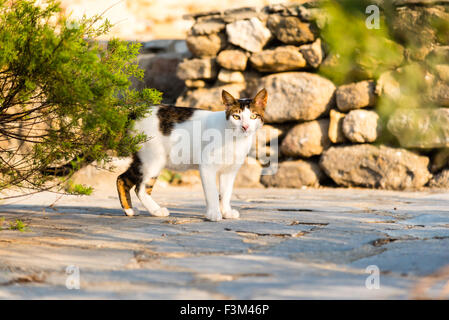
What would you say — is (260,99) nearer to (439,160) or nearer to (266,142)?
(266,142)

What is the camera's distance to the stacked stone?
20.0ft

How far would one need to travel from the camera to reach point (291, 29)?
676cm

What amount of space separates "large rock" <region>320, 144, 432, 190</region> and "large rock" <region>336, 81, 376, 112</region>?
523 millimetres

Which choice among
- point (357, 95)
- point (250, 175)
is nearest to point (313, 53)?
point (357, 95)

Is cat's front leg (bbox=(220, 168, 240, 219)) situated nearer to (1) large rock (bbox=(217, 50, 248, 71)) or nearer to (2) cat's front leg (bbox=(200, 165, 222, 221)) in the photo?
(2) cat's front leg (bbox=(200, 165, 222, 221))

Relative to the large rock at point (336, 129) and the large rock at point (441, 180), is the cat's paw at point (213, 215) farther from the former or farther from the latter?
the large rock at point (441, 180)

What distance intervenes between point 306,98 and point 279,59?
2.14 feet

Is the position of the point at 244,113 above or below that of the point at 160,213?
above

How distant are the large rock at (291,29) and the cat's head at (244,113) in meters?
3.15

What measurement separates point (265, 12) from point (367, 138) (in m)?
2.27

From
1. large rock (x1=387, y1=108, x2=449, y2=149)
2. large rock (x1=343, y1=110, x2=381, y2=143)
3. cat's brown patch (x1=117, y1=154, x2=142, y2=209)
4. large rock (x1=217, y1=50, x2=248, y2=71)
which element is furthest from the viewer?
large rock (x1=217, y1=50, x2=248, y2=71)

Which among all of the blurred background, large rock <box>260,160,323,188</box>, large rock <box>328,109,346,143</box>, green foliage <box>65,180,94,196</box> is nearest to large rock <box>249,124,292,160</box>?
large rock <box>260,160,323,188</box>

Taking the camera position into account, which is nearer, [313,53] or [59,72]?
[59,72]
